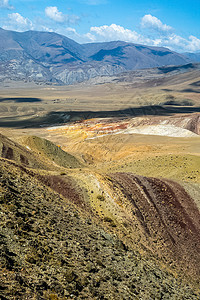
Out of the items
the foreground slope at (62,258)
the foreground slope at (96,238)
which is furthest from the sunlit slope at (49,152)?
the foreground slope at (62,258)

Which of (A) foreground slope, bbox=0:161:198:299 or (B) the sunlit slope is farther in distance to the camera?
(B) the sunlit slope

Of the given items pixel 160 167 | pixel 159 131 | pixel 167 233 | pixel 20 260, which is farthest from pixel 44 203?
pixel 159 131

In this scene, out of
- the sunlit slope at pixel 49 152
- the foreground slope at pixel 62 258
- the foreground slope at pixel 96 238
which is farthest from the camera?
the sunlit slope at pixel 49 152

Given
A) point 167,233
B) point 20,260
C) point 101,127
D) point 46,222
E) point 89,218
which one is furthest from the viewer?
point 101,127

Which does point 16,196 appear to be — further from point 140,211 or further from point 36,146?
point 36,146

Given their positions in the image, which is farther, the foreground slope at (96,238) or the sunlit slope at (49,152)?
the sunlit slope at (49,152)

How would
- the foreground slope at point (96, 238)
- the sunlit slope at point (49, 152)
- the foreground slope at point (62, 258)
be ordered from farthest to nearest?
the sunlit slope at point (49, 152) < the foreground slope at point (96, 238) < the foreground slope at point (62, 258)

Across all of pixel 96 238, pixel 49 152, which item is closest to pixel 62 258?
pixel 96 238

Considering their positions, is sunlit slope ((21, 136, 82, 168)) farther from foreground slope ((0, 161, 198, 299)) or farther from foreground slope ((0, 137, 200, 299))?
foreground slope ((0, 161, 198, 299))

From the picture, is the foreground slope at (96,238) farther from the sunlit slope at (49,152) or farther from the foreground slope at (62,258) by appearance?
the sunlit slope at (49,152)

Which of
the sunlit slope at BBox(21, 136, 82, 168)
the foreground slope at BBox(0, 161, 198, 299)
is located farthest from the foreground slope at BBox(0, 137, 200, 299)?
the sunlit slope at BBox(21, 136, 82, 168)

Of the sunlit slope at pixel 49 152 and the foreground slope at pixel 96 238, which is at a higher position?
the sunlit slope at pixel 49 152
